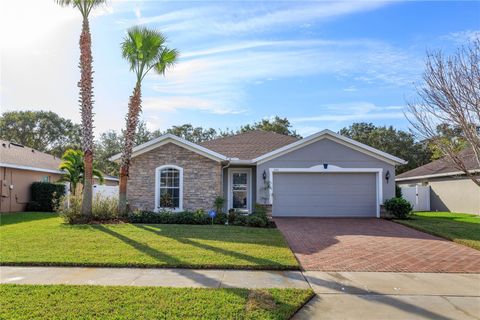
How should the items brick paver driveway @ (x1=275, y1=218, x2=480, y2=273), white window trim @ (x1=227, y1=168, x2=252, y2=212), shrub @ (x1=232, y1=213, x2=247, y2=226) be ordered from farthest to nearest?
white window trim @ (x1=227, y1=168, x2=252, y2=212)
shrub @ (x1=232, y1=213, x2=247, y2=226)
brick paver driveway @ (x1=275, y1=218, x2=480, y2=273)

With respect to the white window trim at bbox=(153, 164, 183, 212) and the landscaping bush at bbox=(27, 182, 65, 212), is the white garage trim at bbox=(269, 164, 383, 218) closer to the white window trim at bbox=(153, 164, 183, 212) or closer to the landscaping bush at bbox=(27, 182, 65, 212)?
the white window trim at bbox=(153, 164, 183, 212)

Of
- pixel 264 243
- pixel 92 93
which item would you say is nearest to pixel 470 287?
pixel 264 243

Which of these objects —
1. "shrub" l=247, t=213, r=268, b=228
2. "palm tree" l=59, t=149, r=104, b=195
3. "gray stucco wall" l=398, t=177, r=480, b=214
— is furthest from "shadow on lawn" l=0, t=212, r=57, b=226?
"gray stucco wall" l=398, t=177, r=480, b=214

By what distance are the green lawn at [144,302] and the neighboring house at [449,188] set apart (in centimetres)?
1623

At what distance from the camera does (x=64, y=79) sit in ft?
47.2

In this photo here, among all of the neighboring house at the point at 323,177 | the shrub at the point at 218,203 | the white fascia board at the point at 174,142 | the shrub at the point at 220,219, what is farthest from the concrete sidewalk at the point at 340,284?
the neighboring house at the point at 323,177

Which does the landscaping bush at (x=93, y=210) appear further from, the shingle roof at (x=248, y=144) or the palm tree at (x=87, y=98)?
the shingle roof at (x=248, y=144)

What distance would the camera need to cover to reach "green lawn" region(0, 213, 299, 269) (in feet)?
24.0

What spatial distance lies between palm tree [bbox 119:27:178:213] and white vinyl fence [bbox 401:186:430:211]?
1767 centimetres

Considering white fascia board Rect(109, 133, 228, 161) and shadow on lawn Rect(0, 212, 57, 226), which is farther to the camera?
white fascia board Rect(109, 133, 228, 161)

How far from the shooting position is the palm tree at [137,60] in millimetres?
14297

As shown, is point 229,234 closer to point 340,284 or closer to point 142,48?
point 340,284

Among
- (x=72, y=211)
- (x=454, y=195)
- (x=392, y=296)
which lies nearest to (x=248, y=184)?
(x=72, y=211)

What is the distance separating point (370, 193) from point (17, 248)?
14278 mm
